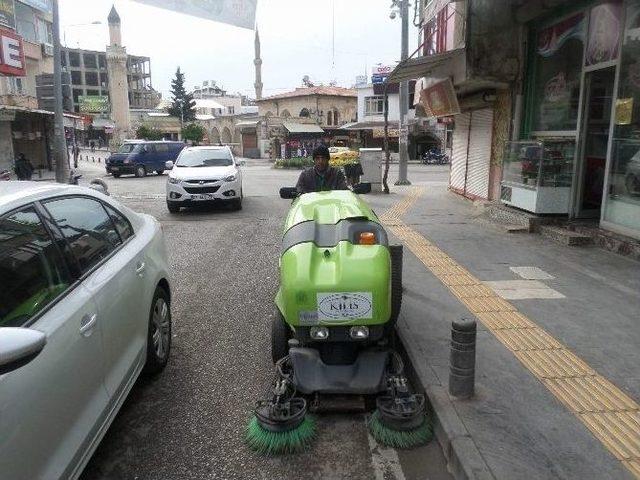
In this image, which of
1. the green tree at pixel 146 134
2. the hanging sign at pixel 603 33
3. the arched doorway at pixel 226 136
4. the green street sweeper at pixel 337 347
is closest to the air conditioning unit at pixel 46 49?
the green tree at pixel 146 134

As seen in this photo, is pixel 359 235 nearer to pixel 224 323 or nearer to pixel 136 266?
pixel 136 266

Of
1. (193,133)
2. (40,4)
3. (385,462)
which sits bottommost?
(385,462)

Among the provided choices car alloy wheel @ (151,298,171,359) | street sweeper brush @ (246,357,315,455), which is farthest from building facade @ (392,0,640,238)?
car alloy wheel @ (151,298,171,359)

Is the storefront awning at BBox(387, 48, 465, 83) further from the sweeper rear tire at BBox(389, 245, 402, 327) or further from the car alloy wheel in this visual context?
the car alloy wheel

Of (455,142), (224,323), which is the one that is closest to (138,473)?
(224,323)

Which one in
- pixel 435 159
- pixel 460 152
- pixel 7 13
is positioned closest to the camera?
pixel 460 152

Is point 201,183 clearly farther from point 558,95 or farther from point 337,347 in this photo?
point 337,347

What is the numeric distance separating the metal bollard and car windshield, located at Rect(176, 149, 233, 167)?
428 inches

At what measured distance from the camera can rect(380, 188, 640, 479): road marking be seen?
311 centimetres

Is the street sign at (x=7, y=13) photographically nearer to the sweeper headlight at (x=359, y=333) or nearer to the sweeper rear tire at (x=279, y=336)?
the sweeper rear tire at (x=279, y=336)

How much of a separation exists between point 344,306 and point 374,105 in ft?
159

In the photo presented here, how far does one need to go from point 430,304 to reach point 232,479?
3060 mm

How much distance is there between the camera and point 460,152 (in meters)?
14.9

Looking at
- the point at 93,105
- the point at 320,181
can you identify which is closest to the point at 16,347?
the point at 320,181
